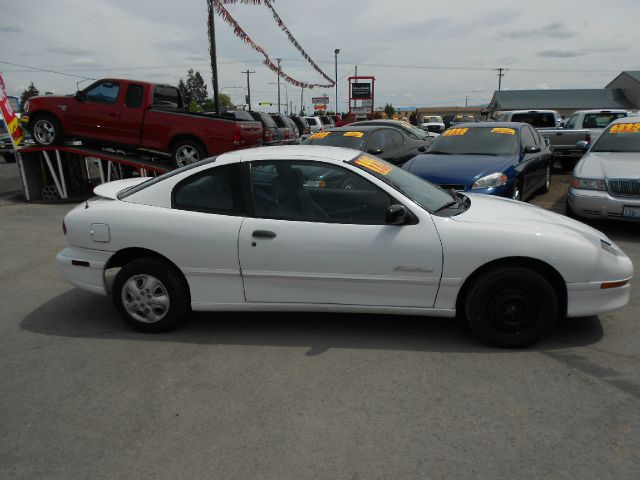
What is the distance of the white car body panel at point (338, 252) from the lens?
3611 mm

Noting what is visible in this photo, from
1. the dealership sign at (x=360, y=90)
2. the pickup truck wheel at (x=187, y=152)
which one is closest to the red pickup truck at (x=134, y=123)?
the pickup truck wheel at (x=187, y=152)

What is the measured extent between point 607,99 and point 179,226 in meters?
76.9

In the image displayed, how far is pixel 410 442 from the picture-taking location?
106 inches

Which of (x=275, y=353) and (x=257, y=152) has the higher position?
(x=257, y=152)

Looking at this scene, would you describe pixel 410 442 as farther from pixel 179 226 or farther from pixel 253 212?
pixel 179 226

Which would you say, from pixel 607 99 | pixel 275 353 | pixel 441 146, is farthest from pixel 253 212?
pixel 607 99

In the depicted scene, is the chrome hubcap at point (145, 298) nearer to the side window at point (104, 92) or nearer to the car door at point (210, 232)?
the car door at point (210, 232)

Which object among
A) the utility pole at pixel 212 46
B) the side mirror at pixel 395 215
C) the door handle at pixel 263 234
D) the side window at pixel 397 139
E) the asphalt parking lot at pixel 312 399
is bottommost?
the asphalt parking lot at pixel 312 399

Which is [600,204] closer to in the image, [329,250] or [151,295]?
[329,250]

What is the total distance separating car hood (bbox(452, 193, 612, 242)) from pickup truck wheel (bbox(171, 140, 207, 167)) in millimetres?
7357

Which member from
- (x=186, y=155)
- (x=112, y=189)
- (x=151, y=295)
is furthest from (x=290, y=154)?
(x=186, y=155)

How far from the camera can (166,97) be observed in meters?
11.1

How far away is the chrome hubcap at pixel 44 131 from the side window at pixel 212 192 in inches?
331

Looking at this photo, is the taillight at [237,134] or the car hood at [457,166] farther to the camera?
the taillight at [237,134]
